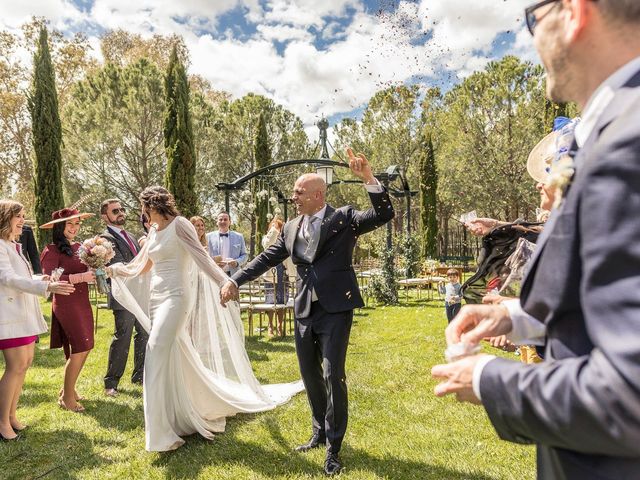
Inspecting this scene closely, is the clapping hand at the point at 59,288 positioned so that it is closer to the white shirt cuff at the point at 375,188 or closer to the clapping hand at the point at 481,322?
the white shirt cuff at the point at 375,188

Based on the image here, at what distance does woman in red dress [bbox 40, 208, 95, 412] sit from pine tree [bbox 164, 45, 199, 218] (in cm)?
1416

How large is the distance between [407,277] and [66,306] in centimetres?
1463

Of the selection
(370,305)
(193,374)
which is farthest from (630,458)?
(370,305)

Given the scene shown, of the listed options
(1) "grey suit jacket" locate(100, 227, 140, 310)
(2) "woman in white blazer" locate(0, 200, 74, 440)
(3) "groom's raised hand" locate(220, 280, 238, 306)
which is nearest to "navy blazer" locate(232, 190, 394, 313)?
(3) "groom's raised hand" locate(220, 280, 238, 306)

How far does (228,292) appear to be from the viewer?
4031 millimetres

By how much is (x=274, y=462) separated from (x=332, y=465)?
586mm

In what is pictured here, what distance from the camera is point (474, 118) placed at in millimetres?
26562

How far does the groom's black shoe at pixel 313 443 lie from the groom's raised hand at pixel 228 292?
1.56 metres

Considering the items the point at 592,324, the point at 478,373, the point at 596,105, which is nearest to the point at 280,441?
the point at 478,373

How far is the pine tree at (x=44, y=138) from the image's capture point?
19.9 meters

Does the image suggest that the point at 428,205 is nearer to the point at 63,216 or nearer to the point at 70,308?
the point at 63,216

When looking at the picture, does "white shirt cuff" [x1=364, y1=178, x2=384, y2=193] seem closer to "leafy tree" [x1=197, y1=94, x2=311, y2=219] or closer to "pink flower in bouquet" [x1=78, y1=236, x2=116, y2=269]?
"pink flower in bouquet" [x1=78, y1=236, x2=116, y2=269]

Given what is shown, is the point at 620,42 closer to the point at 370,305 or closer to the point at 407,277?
the point at 370,305

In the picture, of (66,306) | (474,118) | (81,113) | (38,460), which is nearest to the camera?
(38,460)
